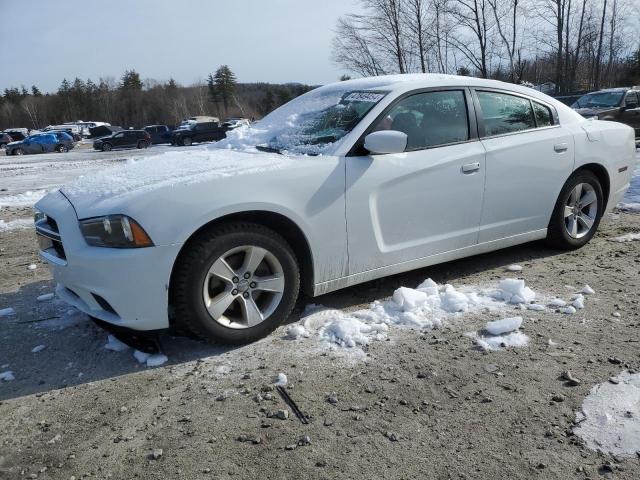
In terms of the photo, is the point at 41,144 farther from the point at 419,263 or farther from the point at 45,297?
the point at 419,263

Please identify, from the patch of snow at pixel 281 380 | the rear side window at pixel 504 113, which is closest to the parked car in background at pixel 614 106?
the rear side window at pixel 504 113

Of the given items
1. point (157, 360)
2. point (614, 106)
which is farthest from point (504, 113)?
point (614, 106)

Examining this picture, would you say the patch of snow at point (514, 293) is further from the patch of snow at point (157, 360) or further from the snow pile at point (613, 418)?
the patch of snow at point (157, 360)

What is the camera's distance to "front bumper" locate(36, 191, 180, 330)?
8.98ft

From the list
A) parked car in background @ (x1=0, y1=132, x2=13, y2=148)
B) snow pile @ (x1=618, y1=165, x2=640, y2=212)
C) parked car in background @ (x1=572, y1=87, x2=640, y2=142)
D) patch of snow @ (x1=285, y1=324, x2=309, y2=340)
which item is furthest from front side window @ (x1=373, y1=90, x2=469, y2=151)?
parked car in background @ (x1=0, y1=132, x2=13, y2=148)

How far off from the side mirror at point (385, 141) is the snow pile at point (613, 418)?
1.76 meters

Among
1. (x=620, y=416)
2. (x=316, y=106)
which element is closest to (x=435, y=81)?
(x=316, y=106)

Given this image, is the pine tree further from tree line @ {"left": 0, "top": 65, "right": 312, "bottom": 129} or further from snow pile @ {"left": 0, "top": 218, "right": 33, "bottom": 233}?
snow pile @ {"left": 0, "top": 218, "right": 33, "bottom": 233}

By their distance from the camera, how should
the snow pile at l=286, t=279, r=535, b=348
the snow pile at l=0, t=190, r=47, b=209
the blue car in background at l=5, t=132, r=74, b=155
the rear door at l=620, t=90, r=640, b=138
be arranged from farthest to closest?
the blue car in background at l=5, t=132, r=74, b=155 < the rear door at l=620, t=90, r=640, b=138 < the snow pile at l=0, t=190, r=47, b=209 < the snow pile at l=286, t=279, r=535, b=348

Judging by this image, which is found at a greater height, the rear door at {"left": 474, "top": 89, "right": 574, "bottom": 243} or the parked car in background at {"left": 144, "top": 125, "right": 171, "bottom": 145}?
the rear door at {"left": 474, "top": 89, "right": 574, "bottom": 243}

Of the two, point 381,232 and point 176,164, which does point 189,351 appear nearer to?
point 176,164

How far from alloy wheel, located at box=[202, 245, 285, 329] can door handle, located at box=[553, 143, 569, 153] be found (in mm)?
2651

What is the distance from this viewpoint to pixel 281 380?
2697 mm

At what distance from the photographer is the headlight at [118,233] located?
2.74m
